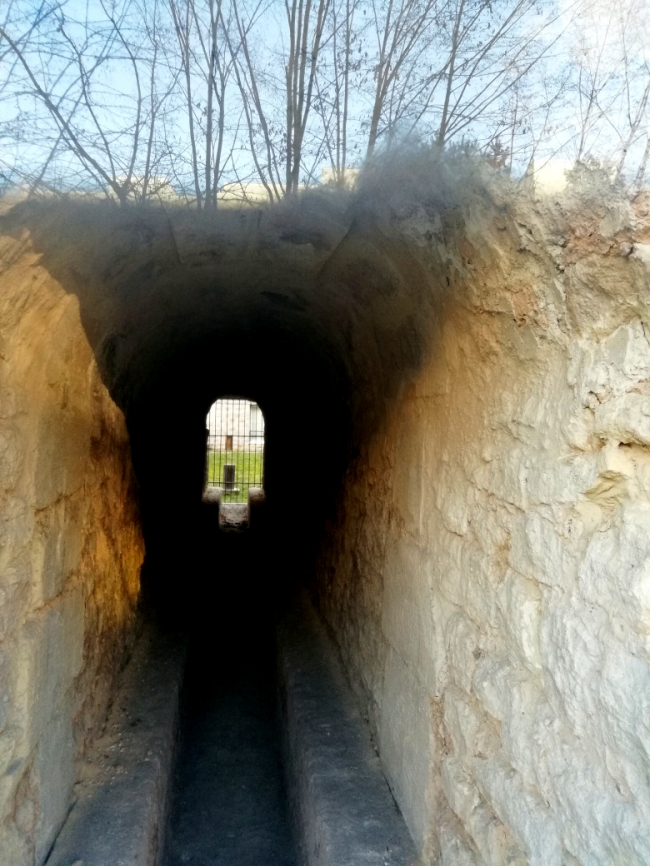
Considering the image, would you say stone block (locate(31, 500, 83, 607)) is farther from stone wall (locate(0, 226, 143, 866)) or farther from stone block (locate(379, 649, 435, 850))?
stone block (locate(379, 649, 435, 850))

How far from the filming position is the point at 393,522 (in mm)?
3020

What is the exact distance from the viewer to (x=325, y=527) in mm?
4938

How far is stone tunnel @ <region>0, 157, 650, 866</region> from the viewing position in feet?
4.67

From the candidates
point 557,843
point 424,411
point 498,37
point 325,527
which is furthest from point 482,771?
point 325,527

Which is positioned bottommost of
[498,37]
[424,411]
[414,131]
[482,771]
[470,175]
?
[482,771]

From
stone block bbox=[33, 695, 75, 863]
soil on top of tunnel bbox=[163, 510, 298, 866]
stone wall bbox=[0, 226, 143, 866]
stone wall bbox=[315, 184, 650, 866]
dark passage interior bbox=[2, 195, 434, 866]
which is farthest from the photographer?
soil on top of tunnel bbox=[163, 510, 298, 866]

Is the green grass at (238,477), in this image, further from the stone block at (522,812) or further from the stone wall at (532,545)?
the stone block at (522,812)

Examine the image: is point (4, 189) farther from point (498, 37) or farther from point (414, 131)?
point (498, 37)

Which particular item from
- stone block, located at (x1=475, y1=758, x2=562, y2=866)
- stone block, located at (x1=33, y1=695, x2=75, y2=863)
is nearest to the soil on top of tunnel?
stone block, located at (x1=33, y1=695, x2=75, y2=863)

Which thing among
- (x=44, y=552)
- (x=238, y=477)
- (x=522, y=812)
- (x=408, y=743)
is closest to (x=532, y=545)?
(x=522, y=812)

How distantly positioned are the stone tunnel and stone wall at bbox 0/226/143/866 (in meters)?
0.01

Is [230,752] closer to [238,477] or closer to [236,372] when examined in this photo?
[236,372]

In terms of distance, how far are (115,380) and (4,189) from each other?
1955 mm

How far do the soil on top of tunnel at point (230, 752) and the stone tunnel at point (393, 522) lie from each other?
8 centimetres
